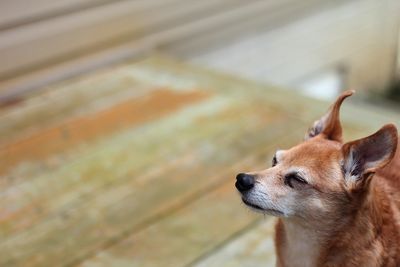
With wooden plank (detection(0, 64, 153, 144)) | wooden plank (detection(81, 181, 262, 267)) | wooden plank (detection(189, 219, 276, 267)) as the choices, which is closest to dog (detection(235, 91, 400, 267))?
wooden plank (detection(189, 219, 276, 267))

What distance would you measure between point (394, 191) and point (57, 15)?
2.50 metres

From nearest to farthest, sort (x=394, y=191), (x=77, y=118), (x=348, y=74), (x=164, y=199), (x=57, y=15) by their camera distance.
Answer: (x=394, y=191) → (x=164, y=199) → (x=77, y=118) → (x=57, y=15) → (x=348, y=74)

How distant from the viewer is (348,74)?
593cm

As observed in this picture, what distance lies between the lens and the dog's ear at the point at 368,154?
5.16 feet

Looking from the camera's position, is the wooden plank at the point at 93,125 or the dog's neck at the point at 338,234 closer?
the dog's neck at the point at 338,234

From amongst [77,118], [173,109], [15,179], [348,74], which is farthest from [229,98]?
[348,74]

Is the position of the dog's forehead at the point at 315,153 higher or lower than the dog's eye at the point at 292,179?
higher

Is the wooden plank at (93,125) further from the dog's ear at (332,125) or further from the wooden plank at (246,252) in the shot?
the dog's ear at (332,125)

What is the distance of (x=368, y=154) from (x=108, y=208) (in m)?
1.31

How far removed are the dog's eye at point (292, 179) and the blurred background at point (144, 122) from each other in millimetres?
674

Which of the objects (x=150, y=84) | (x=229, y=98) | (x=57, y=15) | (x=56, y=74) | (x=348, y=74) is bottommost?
(x=348, y=74)

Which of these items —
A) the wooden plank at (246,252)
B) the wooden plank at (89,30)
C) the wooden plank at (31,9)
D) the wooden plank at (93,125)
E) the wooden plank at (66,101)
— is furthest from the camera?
the wooden plank at (89,30)

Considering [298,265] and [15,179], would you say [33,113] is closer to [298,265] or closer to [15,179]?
[15,179]

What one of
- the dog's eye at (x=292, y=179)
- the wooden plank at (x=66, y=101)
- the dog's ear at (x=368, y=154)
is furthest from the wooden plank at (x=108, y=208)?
the dog's ear at (x=368, y=154)
